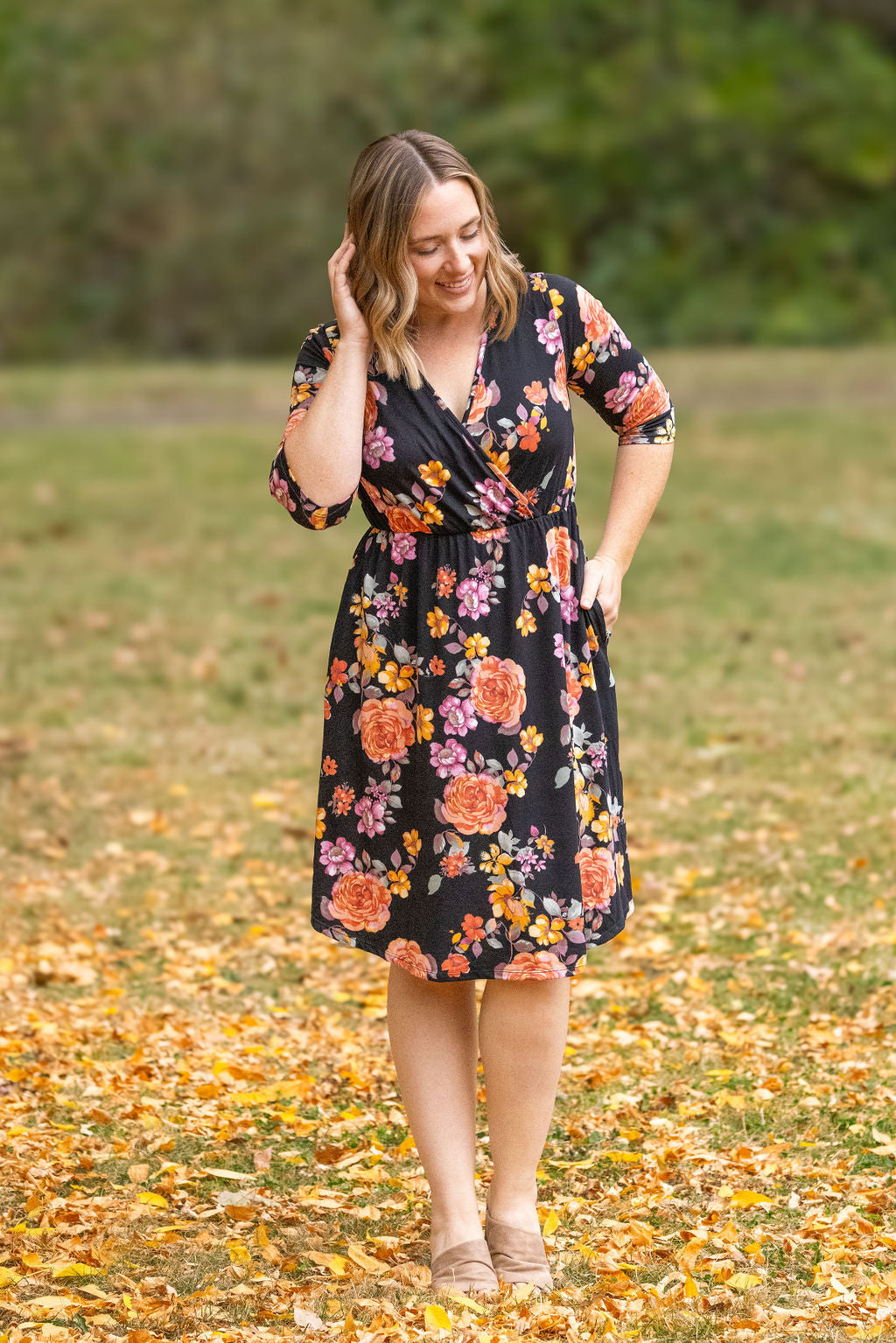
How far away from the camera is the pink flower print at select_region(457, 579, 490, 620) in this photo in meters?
2.77

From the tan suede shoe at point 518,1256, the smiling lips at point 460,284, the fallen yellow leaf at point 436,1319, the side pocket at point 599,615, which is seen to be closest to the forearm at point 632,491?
the side pocket at point 599,615

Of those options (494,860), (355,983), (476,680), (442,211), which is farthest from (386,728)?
(355,983)

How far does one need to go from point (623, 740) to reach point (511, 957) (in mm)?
4190

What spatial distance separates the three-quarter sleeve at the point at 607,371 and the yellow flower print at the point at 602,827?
67 cm

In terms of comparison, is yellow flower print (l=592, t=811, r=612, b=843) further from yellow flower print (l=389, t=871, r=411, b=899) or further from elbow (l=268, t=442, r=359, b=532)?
elbow (l=268, t=442, r=359, b=532)

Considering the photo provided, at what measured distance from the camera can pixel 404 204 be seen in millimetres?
2721

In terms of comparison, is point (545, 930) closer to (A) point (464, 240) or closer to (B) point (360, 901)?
(B) point (360, 901)

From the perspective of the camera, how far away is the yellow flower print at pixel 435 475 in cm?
276

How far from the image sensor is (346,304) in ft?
9.09

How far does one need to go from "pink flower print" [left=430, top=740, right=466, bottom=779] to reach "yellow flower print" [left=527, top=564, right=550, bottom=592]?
287 mm

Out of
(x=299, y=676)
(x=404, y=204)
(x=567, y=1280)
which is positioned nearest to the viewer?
(x=404, y=204)

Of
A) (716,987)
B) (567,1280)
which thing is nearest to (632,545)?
(567,1280)

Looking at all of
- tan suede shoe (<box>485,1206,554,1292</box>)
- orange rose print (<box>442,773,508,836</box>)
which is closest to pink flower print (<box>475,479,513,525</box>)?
orange rose print (<box>442,773,508,836</box>)

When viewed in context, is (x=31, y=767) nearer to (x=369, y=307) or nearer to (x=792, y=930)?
(x=792, y=930)
